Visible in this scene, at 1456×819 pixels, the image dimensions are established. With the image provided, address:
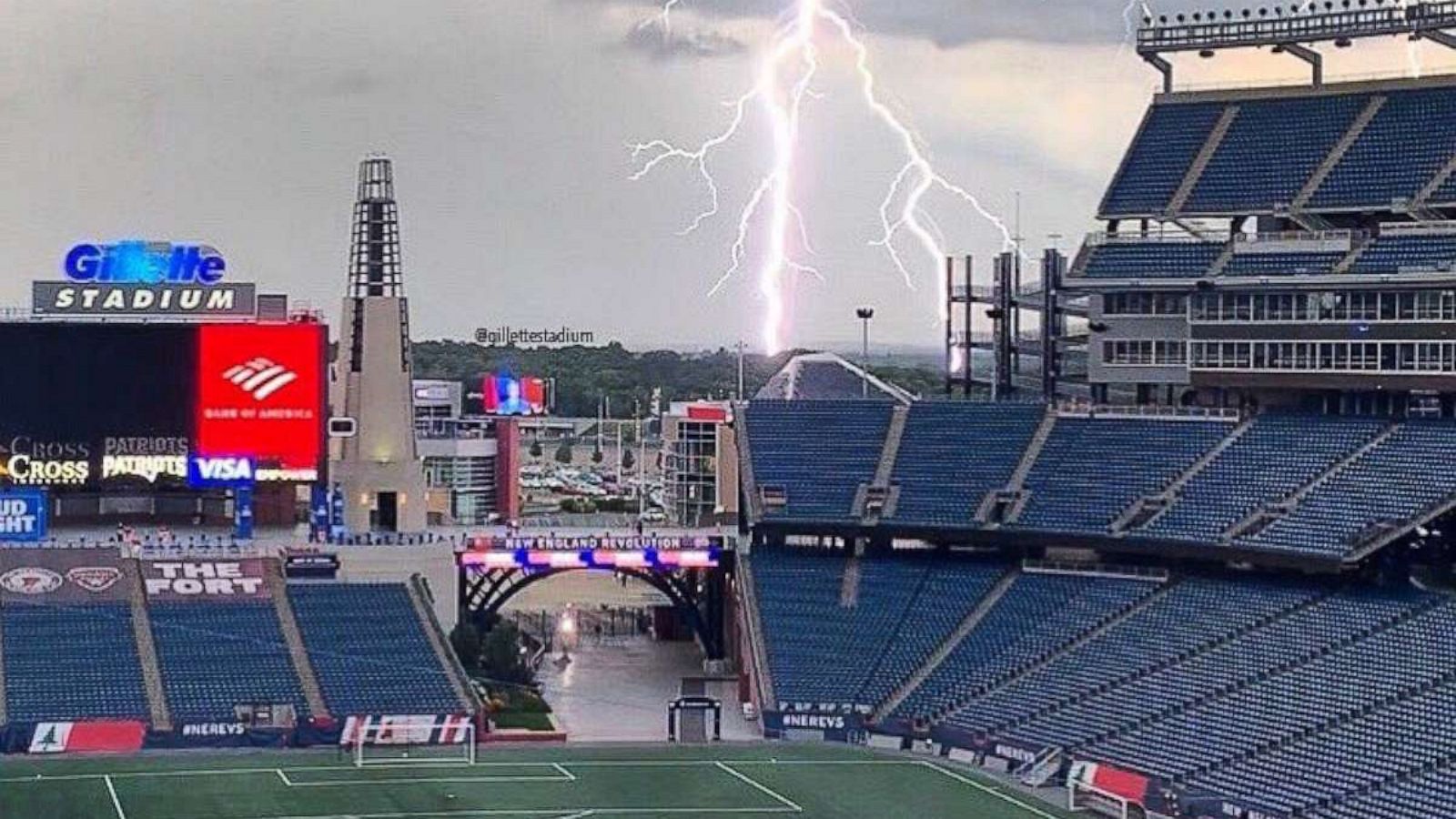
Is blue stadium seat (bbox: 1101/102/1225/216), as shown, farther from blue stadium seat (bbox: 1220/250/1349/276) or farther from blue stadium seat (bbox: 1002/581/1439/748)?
blue stadium seat (bbox: 1002/581/1439/748)

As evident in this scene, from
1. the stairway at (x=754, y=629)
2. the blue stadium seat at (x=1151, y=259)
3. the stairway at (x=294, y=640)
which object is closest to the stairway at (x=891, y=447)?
the stairway at (x=754, y=629)

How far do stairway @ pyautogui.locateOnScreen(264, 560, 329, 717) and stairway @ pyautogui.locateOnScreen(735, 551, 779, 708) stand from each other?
12559mm

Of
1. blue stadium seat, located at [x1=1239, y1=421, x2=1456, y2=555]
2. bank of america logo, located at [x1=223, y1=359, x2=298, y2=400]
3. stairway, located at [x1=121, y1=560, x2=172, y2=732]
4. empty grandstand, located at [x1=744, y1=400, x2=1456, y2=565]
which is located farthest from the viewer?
bank of america logo, located at [x1=223, y1=359, x2=298, y2=400]

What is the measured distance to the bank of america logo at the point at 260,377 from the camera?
68.8 meters

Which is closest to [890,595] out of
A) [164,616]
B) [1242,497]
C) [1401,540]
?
[1242,497]

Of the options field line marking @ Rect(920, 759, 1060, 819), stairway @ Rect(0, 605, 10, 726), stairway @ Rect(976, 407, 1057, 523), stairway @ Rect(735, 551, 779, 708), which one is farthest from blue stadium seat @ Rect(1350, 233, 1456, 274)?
stairway @ Rect(0, 605, 10, 726)

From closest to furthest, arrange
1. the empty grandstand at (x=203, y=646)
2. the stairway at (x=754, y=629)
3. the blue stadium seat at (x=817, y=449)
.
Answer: the empty grandstand at (x=203, y=646) → the stairway at (x=754, y=629) → the blue stadium seat at (x=817, y=449)

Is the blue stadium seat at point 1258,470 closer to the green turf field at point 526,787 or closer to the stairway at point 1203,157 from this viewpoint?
the stairway at point 1203,157

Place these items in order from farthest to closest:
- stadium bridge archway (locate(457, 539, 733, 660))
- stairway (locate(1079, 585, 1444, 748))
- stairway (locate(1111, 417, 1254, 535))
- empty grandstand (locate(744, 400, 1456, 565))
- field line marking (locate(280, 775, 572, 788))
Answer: stadium bridge archway (locate(457, 539, 733, 660)) < stairway (locate(1111, 417, 1254, 535)) < empty grandstand (locate(744, 400, 1456, 565)) < stairway (locate(1079, 585, 1444, 748)) < field line marking (locate(280, 775, 572, 788))

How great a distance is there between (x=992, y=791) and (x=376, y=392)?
2651 centimetres

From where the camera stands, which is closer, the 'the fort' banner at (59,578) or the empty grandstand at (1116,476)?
the empty grandstand at (1116,476)

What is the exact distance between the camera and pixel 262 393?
68875mm

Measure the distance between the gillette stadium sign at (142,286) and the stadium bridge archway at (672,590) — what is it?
11.5 meters

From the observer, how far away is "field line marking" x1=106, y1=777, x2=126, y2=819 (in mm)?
50750
